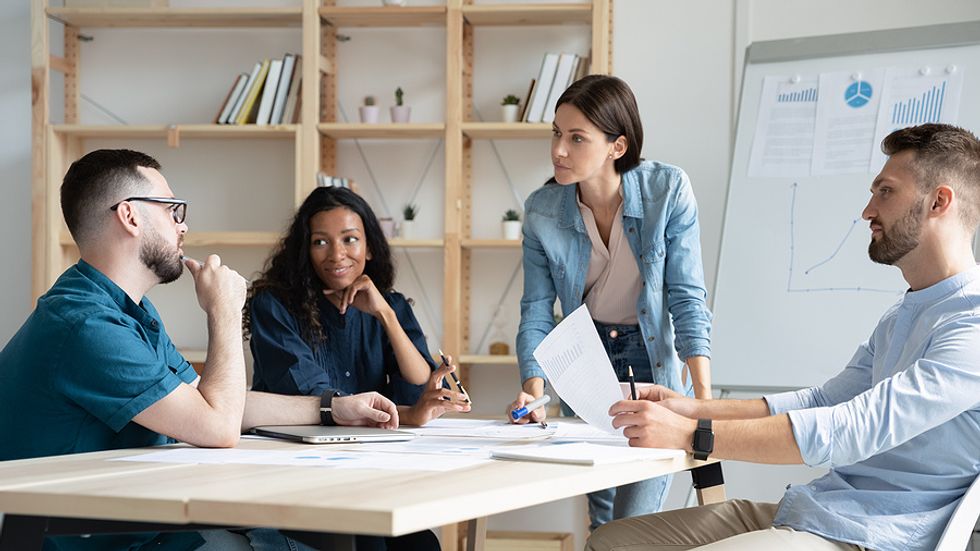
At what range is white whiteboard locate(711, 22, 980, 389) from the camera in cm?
317

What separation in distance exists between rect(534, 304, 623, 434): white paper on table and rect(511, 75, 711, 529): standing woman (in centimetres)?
60

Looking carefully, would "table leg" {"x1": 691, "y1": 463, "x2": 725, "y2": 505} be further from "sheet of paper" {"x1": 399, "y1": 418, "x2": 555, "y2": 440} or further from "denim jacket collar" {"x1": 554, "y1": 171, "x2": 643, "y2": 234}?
"denim jacket collar" {"x1": 554, "y1": 171, "x2": 643, "y2": 234}

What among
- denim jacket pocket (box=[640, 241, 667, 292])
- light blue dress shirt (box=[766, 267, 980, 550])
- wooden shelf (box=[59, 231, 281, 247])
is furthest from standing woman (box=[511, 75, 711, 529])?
wooden shelf (box=[59, 231, 281, 247])

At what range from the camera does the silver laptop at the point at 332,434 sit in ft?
5.55

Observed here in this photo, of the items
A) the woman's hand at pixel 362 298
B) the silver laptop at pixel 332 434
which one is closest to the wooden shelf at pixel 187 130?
the woman's hand at pixel 362 298

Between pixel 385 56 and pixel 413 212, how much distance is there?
64 cm

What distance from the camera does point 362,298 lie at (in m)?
2.45

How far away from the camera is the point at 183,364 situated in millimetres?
1898

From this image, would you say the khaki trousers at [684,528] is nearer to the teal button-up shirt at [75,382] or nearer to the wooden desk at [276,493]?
the wooden desk at [276,493]

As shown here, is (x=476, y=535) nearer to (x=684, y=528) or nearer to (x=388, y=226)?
(x=684, y=528)

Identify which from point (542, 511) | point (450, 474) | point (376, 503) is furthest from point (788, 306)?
point (376, 503)

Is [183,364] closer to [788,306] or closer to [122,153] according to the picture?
[122,153]

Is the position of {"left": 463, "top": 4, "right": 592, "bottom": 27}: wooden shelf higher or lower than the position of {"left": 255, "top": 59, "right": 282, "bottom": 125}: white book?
higher

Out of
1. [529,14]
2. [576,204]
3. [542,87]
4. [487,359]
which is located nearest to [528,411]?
[576,204]
